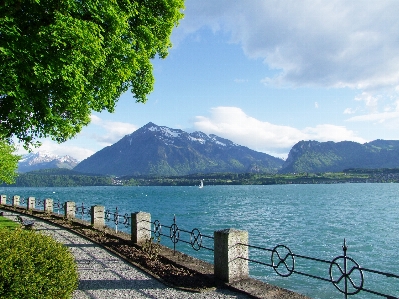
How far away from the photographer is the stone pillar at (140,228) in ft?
47.7

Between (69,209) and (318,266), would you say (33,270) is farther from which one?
(318,266)

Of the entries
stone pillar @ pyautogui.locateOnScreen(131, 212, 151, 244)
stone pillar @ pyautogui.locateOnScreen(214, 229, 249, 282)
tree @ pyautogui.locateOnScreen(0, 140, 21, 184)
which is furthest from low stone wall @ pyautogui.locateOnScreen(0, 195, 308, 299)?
tree @ pyautogui.locateOnScreen(0, 140, 21, 184)

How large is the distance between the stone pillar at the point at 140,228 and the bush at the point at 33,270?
7360 millimetres

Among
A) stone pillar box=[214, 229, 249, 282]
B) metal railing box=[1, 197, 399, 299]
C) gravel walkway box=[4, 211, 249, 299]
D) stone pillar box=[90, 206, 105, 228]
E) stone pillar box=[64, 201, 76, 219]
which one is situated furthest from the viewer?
stone pillar box=[64, 201, 76, 219]

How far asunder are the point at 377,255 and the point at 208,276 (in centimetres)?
2425

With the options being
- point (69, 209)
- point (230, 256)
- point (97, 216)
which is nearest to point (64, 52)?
point (230, 256)

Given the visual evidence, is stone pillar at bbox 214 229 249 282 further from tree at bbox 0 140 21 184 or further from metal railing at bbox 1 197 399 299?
tree at bbox 0 140 21 184

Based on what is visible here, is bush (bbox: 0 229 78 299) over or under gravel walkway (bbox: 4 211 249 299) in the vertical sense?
over

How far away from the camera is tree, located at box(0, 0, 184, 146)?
985 centimetres

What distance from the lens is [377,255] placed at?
28.6m

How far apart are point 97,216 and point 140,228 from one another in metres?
5.98

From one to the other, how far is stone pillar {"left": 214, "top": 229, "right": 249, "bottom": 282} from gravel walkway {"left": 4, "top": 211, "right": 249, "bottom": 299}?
0.62m

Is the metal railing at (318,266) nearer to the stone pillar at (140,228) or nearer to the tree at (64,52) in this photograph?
the stone pillar at (140,228)

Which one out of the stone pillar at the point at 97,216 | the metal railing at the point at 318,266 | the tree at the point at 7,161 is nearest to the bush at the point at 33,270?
the metal railing at the point at 318,266
